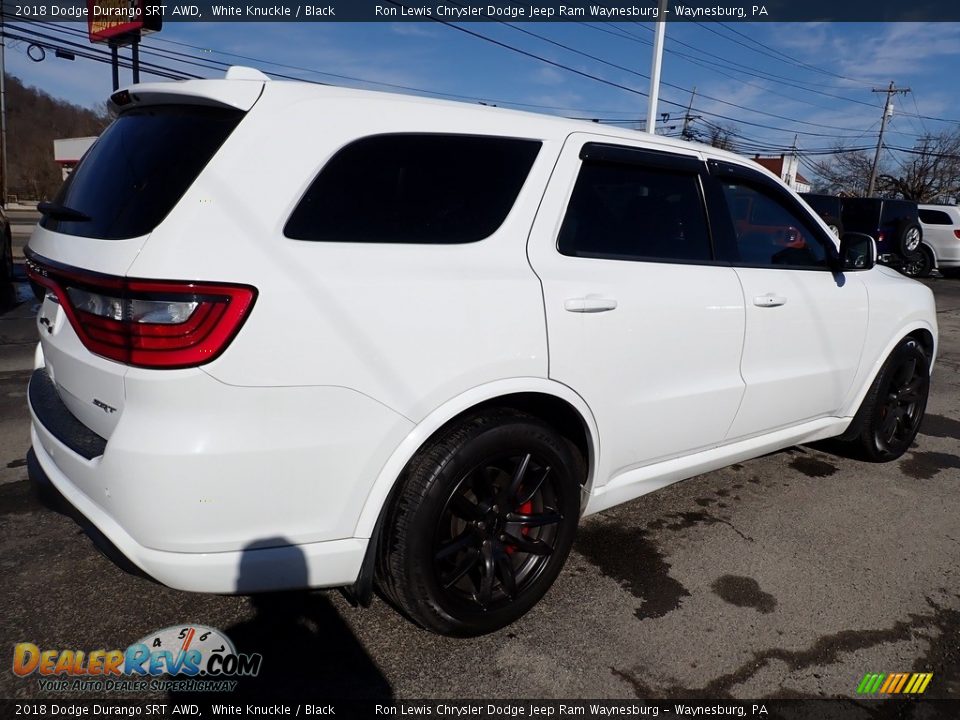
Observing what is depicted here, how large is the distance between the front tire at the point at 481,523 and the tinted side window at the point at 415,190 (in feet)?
2.16

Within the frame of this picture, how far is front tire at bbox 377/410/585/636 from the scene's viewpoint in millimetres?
2148

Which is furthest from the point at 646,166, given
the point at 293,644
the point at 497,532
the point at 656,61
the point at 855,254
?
the point at 656,61

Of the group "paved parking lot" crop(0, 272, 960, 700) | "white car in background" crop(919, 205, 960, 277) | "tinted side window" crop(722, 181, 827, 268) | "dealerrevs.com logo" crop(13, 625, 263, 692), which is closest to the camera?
"dealerrevs.com logo" crop(13, 625, 263, 692)

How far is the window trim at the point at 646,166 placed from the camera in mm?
2615

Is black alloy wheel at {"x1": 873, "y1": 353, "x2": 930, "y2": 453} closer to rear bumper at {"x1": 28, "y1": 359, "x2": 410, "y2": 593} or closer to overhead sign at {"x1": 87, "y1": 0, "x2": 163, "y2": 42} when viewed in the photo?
rear bumper at {"x1": 28, "y1": 359, "x2": 410, "y2": 593}

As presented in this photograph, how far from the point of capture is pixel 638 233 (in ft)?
9.36

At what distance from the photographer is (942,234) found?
18031 mm

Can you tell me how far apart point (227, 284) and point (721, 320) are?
6.80 ft

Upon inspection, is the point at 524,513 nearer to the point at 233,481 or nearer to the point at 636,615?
the point at 636,615

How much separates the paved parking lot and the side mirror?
1314 millimetres

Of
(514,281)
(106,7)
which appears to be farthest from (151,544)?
(106,7)

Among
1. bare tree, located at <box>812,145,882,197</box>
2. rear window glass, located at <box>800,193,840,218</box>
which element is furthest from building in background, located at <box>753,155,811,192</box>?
rear window glass, located at <box>800,193,840,218</box>

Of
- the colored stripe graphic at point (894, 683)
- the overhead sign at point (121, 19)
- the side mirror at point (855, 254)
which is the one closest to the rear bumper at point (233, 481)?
the colored stripe graphic at point (894, 683)

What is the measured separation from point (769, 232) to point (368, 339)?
2435 mm
